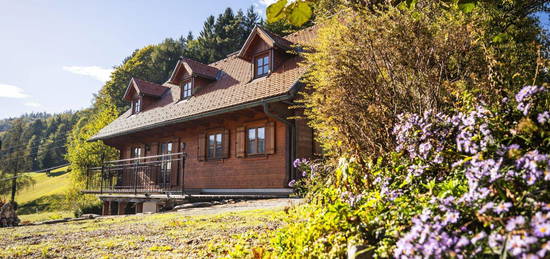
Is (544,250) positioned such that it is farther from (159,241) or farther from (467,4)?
(159,241)

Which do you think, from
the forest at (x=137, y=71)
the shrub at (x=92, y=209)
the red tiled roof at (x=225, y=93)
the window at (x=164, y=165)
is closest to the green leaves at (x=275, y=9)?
the red tiled roof at (x=225, y=93)

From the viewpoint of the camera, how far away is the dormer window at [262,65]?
14019mm

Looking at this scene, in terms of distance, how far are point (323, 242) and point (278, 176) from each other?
9.15 meters

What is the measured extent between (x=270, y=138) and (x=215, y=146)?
3.33m

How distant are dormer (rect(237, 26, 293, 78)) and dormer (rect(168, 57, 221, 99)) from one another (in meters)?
3.11

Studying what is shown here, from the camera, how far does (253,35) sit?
46.4ft

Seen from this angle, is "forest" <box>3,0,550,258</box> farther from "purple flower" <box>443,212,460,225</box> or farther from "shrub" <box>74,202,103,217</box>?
"shrub" <box>74,202,103,217</box>

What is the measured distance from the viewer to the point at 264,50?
13891 mm

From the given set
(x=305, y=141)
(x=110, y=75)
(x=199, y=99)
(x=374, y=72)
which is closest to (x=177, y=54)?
(x=110, y=75)

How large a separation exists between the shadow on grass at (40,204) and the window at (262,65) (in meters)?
38.9

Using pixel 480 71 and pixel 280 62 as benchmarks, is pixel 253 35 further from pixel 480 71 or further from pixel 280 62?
pixel 480 71

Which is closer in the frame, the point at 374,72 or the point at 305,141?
the point at 374,72

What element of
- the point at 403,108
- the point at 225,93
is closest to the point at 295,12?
the point at 403,108

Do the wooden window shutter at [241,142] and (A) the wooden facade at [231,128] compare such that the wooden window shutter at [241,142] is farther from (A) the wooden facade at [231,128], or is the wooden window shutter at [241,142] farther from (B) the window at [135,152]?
(B) the window at [135,152]
